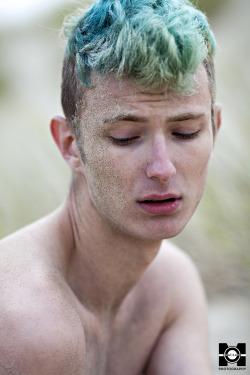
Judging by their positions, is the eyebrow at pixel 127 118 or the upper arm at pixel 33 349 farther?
the eyebrow at pixel 127 118

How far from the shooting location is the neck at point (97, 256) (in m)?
1.96

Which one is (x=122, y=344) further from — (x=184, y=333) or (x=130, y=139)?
(x=130, y=139)

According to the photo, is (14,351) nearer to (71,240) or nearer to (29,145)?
(71,240)

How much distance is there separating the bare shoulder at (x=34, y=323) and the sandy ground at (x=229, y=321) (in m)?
1.97

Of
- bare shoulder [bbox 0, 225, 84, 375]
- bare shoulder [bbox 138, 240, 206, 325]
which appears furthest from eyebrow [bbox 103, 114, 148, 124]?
bare shoulder [bbox 138, 240, 206, 325]

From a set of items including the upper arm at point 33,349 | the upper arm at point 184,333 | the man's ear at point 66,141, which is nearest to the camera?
the upper arm at point 33,349

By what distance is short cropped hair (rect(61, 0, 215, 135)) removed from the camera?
5.34 feet

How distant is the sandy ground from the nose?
6.80 ft

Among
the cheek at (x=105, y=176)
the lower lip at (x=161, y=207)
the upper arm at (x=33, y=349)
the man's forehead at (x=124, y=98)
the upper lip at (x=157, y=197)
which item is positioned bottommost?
the upper arm at (x=33, y=349)

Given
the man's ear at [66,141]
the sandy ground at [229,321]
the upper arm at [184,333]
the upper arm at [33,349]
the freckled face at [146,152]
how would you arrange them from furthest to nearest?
the sandy ground at [229,321]
the upper arm at [184,333]
the man's ear at [66,141]
the freckled face at [146,152]
the upper arm at [33,349]

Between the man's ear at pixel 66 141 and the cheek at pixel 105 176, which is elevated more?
the man's ear at pixel 66 141

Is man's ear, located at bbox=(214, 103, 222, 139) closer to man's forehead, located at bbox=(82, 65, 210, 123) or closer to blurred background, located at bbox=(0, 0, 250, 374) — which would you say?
man's forehead, located at bbox=(82, 65, 210, 123)

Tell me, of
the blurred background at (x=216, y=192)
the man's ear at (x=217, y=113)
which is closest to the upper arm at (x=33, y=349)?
the man's ear at (x=217, y=113)

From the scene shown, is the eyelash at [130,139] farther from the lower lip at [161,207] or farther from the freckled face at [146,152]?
the lower lip at [161,207]
